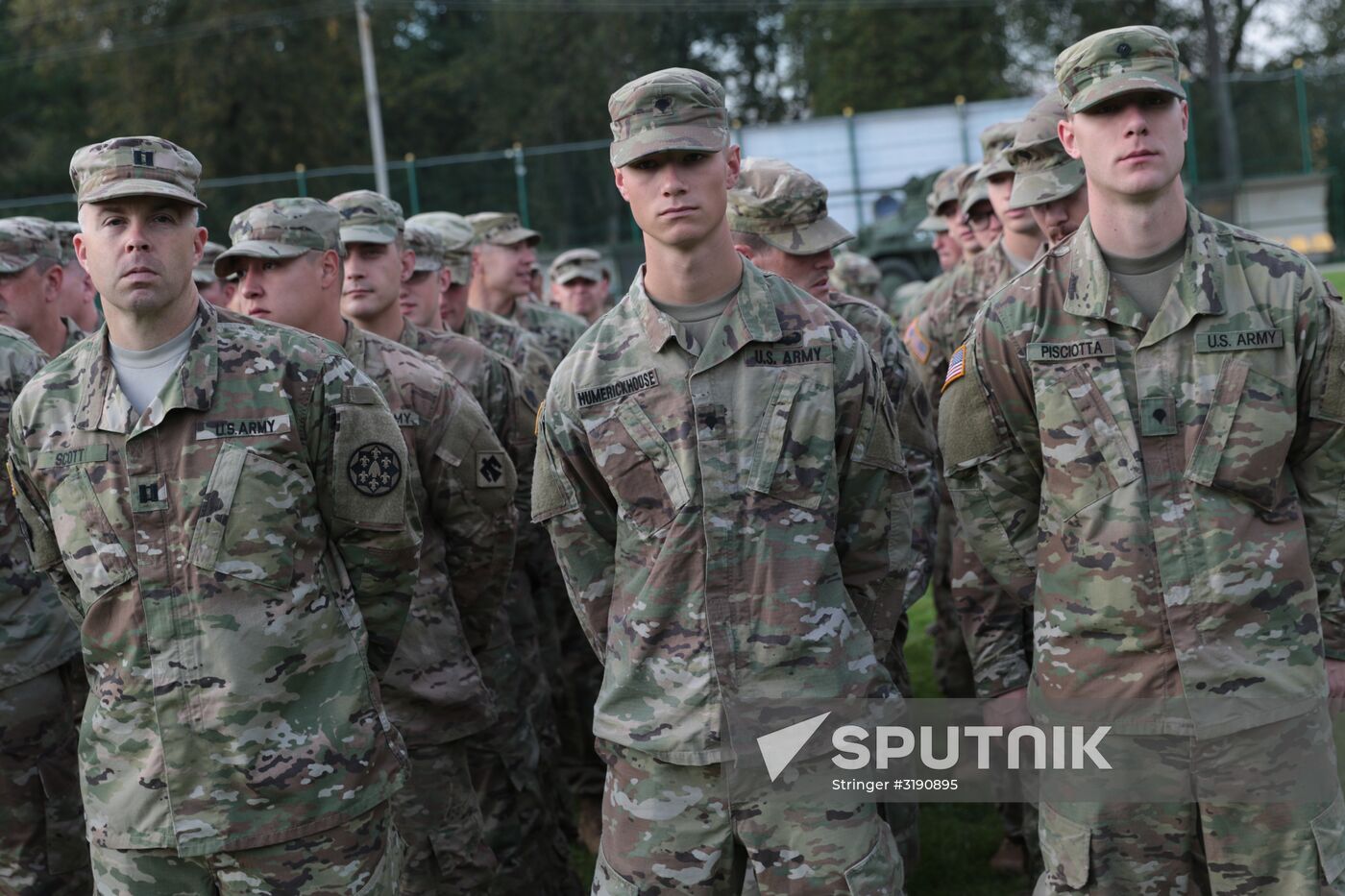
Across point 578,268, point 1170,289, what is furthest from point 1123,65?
point 578,268

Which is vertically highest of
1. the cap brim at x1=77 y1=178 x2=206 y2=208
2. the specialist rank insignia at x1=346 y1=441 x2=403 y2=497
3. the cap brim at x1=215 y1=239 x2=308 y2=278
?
the cap brim at x1=77 y1=178 x2=206 y2=208

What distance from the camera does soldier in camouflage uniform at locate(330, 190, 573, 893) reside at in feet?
17.0

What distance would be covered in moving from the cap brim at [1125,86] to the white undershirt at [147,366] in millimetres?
2208

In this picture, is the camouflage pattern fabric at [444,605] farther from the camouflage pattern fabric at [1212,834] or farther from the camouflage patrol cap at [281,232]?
the camouflage pattern fabric at [1212,834]

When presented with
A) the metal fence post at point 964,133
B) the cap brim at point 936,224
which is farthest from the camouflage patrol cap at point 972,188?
the metal fence post at point 964,133

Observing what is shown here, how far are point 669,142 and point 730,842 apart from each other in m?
1.62

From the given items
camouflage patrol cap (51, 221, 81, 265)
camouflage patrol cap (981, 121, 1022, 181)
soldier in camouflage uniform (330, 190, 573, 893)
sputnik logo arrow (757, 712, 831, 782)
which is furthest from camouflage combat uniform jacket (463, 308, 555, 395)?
sputnik logo arrow (757, 712, 831, 782)

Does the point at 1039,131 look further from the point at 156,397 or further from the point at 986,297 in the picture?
the point at 156,397

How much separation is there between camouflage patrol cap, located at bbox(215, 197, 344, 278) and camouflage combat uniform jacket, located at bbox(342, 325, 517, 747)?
364 mm

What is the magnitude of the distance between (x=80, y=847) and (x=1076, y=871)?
326 centimetres

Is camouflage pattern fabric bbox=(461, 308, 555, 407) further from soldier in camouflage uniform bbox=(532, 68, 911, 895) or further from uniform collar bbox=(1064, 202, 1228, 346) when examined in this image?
uniform collar bbox=(1064, 202, 1228, 346)

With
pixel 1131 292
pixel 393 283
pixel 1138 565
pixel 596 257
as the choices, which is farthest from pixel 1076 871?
pixel 596 257

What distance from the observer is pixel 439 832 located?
4574 millimetres

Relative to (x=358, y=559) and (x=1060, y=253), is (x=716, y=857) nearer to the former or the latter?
(x=358, y=559)
